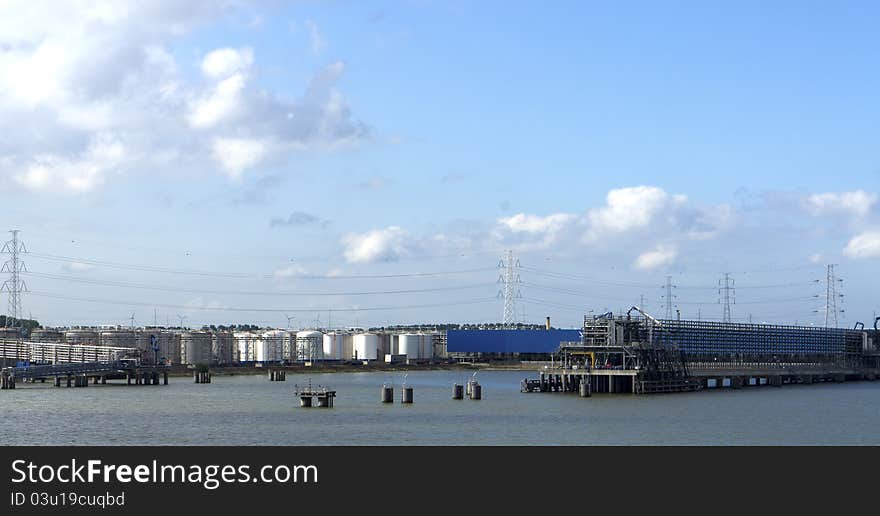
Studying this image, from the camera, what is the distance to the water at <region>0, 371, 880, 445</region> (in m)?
58.9

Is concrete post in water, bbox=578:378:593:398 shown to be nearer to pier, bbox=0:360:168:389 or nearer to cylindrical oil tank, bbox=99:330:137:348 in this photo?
pier, bbox=0:360:168:389

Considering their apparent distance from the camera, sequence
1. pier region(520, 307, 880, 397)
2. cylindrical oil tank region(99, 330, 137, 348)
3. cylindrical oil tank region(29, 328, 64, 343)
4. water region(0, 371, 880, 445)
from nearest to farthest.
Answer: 1. water region(0, 371, 880, 445)
2. pier region(520, 307, 880, 397)
3. cylindrical oil tank region(29, 328, 64, 343)
4. cylindrical oil tank region(99, 330, 137, 348)

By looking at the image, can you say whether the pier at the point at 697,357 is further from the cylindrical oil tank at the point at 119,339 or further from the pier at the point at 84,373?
the cylindrical oil tank at the point at 119,339

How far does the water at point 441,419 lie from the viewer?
193 feet

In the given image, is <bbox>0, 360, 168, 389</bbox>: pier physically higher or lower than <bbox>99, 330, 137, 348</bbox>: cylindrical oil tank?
lower

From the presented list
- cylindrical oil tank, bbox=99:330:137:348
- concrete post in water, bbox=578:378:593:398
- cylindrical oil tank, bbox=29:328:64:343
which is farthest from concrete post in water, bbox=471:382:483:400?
cylindrical oil tank, bbox=29:328:64:343

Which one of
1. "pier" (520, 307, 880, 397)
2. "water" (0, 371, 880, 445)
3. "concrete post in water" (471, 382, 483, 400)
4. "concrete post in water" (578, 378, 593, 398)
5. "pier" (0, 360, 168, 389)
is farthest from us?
"pier" (0, 360, 168, 389)

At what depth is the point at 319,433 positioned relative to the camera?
6131cm

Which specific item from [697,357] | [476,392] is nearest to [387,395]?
[476,392]

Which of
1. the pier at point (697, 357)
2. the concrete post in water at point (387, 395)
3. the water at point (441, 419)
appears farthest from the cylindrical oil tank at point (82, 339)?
the concrete post in water at point (387, 395)

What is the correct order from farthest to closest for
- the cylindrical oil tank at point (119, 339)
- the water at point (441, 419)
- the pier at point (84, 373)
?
the cylindrical oil tank at point (119, 339) → the pier at point (84, 373) → the water at point (441, 419)
